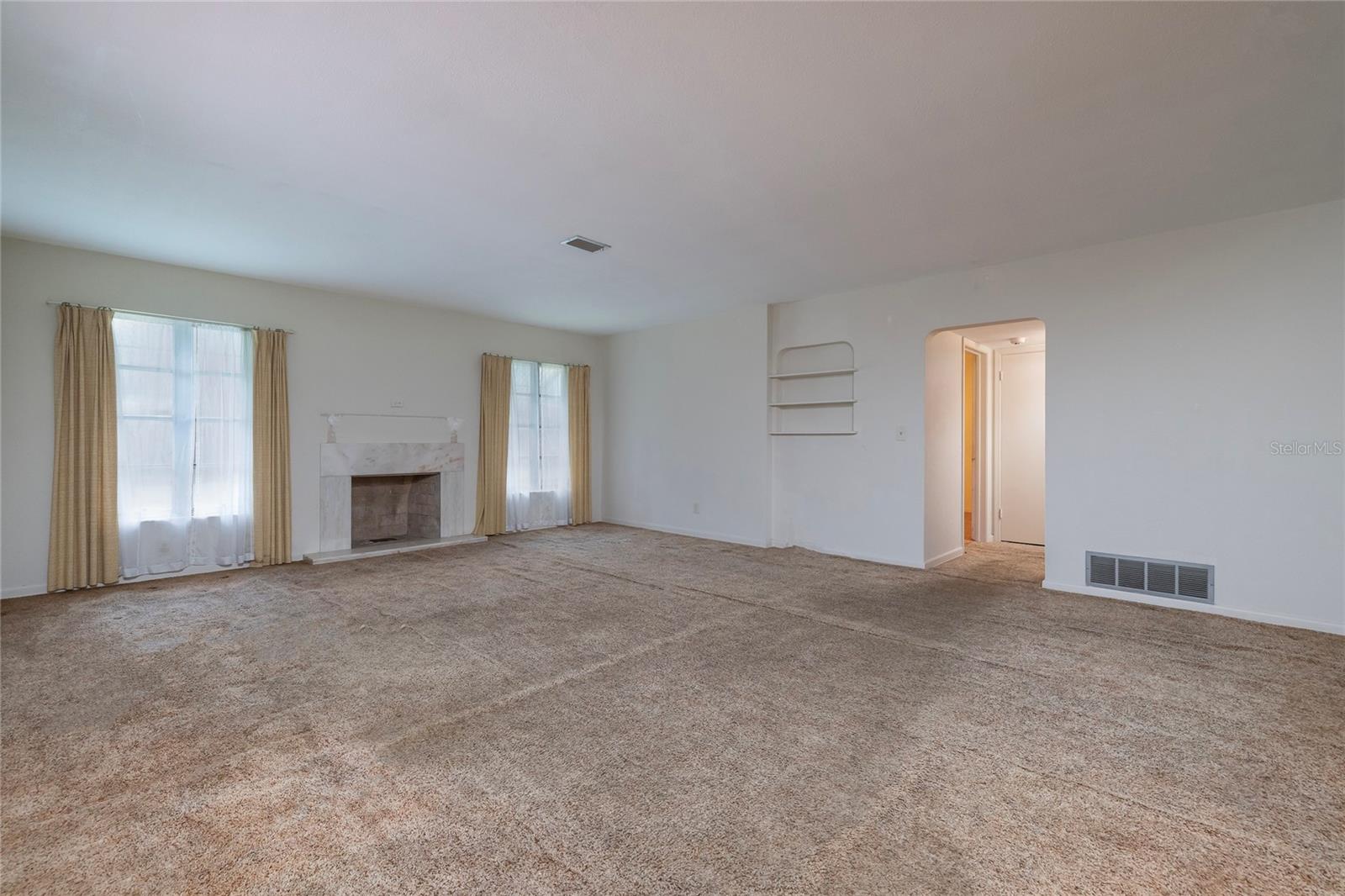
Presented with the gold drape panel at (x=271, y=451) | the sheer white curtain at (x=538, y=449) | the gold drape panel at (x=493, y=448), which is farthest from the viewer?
the sheer white curtain at (x=538, y=449)

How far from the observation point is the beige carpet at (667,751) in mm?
1623

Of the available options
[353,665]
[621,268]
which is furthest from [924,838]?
[621,268]

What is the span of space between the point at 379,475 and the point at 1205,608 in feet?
24.2

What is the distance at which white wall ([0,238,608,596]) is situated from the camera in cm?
446

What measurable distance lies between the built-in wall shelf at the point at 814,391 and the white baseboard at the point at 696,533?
4.06ft

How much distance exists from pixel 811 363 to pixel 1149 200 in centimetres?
321

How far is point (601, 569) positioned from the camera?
17.7ft

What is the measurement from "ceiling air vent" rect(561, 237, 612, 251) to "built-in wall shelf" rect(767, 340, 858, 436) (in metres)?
2.72

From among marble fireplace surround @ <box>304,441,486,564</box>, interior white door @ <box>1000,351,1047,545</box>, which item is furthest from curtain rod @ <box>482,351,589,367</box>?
interior white door @ <box>1000,351,1047,545</box>

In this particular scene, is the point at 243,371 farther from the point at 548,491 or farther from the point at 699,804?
the point at 699,804

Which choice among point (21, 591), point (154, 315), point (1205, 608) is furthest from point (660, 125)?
point (21, 591)

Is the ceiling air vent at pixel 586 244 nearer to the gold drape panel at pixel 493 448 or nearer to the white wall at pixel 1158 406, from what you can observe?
the white wall at pixel 1158 406

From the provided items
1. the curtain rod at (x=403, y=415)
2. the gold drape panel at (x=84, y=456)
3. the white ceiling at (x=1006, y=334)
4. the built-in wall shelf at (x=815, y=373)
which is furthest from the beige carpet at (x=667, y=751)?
the white ceiling at (x=1006, y=334)

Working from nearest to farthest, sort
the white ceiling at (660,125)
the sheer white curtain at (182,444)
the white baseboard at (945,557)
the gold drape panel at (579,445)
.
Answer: the white ceiling at (660,125) → the sheer white curtain at (182,444) → the white baseboard at (945,557) → the gold drape panel at (579,445)
